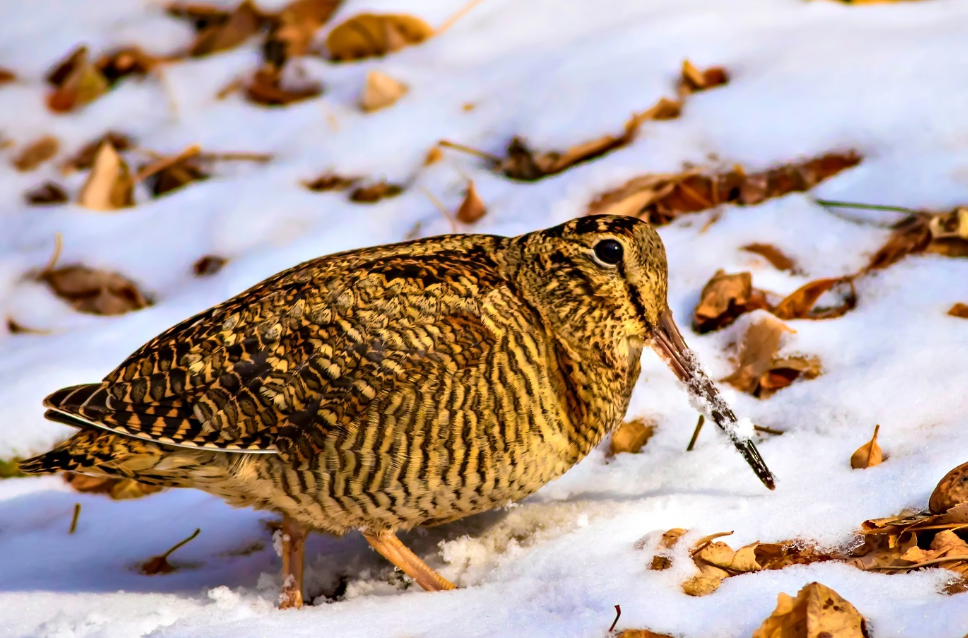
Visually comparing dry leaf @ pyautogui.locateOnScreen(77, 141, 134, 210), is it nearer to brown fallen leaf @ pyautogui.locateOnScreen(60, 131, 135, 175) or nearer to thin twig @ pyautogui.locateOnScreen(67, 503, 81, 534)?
brown fallen leaf @ pyautogui.locateOnScreen(60, 131, 135, 175)

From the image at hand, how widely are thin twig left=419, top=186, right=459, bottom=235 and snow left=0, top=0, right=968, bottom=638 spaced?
0.15 feet

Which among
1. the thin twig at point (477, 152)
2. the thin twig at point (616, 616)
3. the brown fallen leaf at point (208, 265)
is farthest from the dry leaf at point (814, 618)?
the brown fallen leaf at point (208, 265)

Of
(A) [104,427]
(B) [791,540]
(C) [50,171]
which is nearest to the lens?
(B) [791,540]

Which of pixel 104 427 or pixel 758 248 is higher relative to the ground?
pixel 104 427

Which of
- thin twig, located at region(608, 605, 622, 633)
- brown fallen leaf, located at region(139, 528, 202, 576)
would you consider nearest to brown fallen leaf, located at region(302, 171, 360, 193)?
brown fallen leaf, located at region(139, 528, 202, 576)

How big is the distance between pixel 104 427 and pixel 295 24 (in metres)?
3.59

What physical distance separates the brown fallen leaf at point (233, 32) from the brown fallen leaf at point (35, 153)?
952 millimetres

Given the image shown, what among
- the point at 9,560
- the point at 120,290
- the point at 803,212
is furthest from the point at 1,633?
the point at 803,212

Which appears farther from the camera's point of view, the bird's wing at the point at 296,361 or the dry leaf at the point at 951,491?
the bird's wing at the point at 296,361

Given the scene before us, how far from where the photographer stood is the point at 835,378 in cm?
335

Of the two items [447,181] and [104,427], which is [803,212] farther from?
[104,427]

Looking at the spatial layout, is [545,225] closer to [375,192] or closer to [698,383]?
[375,192]

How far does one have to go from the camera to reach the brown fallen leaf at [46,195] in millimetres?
5387

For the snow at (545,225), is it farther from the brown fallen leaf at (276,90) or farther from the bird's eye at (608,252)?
the bird's eye at (608,252)
